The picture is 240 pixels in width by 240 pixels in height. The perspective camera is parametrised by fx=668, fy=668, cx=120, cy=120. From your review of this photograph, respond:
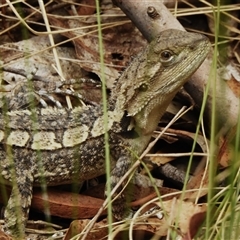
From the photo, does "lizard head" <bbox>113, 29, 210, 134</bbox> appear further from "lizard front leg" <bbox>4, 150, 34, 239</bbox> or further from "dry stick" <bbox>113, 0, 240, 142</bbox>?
"lizard front leg" <bbox>4, 150, 34, 239</bbox>

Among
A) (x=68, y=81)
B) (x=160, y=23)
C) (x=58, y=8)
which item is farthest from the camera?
(x=58, y=8)

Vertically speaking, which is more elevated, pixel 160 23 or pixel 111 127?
pixel 160 23

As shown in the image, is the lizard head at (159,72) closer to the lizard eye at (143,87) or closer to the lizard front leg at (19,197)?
the lizard eye at (143,87)

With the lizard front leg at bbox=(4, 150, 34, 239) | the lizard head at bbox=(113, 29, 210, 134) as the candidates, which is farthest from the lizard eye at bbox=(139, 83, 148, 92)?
the lizard front leg at bbox=(4, 150, 34, 239)

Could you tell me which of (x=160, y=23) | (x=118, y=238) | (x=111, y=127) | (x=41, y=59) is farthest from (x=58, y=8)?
(x=118, y=238)

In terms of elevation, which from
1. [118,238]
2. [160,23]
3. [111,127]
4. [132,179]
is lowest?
[118,238]

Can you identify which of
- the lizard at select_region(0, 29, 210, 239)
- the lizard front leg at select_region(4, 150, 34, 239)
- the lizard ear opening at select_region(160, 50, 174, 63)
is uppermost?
the lizard ear opening at select_region(160, 50, 174, 63)

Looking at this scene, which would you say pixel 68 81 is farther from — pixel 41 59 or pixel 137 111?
pixel 137 111

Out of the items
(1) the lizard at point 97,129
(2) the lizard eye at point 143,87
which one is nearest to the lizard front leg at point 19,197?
(1) the lizard at point 97,129
